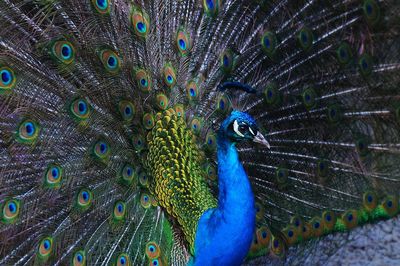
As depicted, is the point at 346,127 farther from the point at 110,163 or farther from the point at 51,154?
the point at 51,154

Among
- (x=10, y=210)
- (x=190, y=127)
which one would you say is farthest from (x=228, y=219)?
(x=10, y=210)

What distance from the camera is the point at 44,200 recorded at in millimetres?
2441

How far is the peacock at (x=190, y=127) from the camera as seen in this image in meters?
2.39

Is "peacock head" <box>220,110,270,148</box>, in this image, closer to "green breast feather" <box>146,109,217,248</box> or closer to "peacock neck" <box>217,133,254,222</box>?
"peacock neck" <box>217,133,254,222</box>

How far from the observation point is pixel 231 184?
235 cm

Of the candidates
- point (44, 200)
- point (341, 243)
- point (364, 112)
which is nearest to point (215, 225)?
point (44, 200)

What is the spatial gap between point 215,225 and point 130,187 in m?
0.42

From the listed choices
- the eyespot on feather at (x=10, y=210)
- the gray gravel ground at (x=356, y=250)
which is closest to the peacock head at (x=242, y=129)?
the eyespot on feather at (x=10, y=210)

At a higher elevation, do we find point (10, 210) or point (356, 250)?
point (10, 210)

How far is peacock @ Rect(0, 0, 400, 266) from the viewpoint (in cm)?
239

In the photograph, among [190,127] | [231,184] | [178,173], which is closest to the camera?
[231,184]

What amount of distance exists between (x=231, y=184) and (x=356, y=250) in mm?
1682

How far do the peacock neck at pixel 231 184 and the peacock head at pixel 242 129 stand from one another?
0.15 feet

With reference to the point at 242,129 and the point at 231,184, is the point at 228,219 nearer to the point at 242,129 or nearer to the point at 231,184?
the point at 231,184
